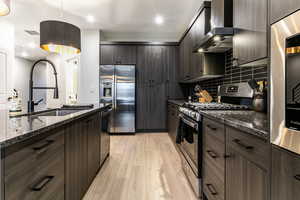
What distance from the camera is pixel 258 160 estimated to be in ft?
3.11

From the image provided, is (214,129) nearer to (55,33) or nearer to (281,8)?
(281,8)

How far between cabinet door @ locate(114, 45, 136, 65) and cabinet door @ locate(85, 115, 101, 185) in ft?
9.47

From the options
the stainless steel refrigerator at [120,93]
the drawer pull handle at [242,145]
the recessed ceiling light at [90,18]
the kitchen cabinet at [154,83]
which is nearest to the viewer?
the drawer pull handle at [242,145]

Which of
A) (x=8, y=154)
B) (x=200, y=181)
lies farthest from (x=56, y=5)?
(x=200, y=181)

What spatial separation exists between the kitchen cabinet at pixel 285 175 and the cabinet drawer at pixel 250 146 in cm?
6

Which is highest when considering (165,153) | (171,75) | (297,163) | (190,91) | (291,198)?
(171,75)

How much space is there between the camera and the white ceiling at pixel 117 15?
144 inches

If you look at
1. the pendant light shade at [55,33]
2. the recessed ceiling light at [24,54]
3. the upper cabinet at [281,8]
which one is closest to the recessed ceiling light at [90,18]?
the pendant light shade at [55,33]

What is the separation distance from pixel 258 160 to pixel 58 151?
4.09 ft

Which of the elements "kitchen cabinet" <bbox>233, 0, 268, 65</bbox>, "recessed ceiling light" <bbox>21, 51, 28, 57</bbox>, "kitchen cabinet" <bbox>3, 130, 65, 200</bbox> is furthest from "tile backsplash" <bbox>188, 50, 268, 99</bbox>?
"recessed ceiling light" <bbox>21, 51, 28, 57</bbox>

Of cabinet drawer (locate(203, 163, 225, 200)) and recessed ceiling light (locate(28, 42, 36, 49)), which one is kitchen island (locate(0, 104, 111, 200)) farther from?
recessed ceiling light (locate(28, 42, 36, 49))

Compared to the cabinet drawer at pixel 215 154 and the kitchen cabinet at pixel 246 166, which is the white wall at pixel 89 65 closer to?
the cabinet drawer at pixel 215 154

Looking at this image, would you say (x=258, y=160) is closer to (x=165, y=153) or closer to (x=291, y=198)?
(x=291, y=198)

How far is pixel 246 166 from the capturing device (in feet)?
3.49
